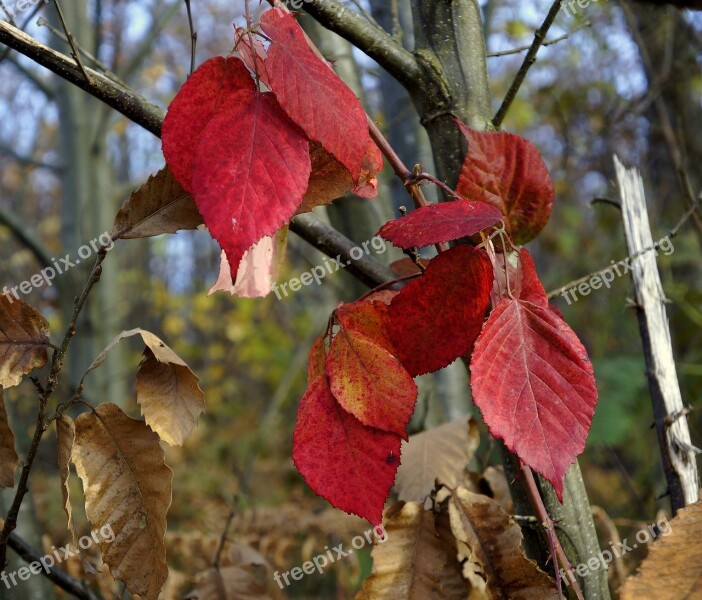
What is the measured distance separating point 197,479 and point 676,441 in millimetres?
5304

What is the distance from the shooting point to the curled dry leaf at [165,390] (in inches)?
25.1

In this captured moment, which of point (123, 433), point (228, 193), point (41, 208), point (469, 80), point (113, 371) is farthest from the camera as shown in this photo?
point (41, 208)

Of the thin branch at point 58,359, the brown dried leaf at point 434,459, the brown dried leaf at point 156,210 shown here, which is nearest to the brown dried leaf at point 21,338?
the thin branch at point 58,359

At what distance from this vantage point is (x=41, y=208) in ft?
30.9

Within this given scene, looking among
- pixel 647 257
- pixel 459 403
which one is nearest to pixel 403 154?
pixel 459 403

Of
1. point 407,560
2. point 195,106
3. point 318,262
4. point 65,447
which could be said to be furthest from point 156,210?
point 318,262

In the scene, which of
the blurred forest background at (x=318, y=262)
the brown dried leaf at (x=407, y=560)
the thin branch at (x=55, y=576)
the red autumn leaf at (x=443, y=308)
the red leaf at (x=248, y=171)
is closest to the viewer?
the red leaf at (x=248, y=171)

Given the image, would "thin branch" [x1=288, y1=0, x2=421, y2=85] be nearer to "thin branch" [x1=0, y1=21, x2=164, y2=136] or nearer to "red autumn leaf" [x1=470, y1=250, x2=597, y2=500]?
"thin branch" [x1=0, y1=21, x2=164, y2=136]

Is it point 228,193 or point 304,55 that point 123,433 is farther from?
point 304,55

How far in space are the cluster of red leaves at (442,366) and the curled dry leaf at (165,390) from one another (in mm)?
118

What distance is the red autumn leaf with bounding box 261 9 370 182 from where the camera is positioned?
0.54m

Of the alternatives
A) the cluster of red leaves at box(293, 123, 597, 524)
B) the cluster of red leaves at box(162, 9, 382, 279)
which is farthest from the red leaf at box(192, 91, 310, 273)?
the cluster of red leaves at box(293, 123, 597, 524)

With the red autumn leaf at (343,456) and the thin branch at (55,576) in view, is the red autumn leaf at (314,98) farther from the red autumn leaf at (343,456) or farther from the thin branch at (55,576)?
the thin branch at (55,576)

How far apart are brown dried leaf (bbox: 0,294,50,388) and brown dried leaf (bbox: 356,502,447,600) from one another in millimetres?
412
